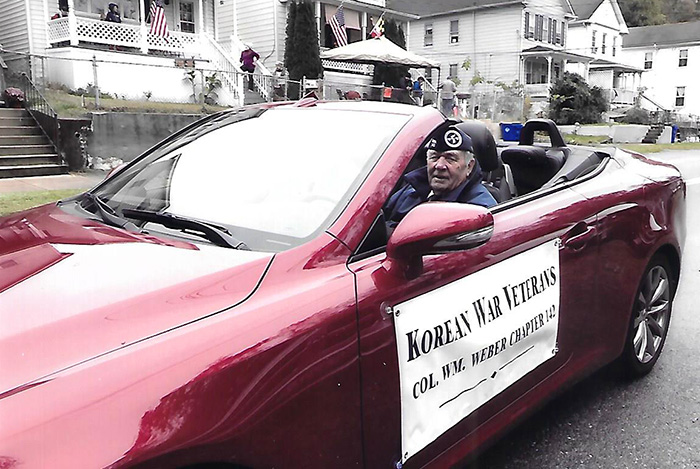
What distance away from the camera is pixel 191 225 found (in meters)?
2.30

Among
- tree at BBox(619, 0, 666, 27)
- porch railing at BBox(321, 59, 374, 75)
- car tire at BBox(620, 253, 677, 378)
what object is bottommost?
car tire at BBox(620, 253, 677, 378)

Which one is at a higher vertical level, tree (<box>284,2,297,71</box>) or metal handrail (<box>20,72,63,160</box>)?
tree (<box>284,2,297,71</box>)

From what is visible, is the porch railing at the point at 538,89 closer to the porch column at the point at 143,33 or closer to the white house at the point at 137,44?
the white house at the point at 137,44

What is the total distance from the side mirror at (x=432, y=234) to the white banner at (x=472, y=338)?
0.45 feet

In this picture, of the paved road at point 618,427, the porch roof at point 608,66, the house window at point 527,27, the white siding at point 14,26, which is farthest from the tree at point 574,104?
the paved road at point 618,427

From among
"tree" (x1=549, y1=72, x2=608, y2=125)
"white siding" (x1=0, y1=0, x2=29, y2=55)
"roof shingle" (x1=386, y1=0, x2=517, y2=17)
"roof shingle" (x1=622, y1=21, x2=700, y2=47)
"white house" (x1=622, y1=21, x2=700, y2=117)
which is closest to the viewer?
"white siding" (x1=0, y1=0, x2=29, y2=55)

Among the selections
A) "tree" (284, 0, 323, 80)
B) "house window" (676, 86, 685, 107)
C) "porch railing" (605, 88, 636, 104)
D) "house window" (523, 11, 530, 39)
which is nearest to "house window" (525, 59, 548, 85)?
"house window" (523, 11, 530, 39)

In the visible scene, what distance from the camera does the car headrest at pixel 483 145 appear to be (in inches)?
129

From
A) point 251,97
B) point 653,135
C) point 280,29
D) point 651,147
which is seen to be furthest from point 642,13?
point 251,97

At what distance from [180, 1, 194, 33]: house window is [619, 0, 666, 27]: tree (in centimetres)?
6056

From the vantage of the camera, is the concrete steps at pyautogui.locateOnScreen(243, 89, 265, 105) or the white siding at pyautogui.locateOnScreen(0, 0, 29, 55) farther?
the white siding at pyautogui.locateOnScreen(0, 0, 29, 55)

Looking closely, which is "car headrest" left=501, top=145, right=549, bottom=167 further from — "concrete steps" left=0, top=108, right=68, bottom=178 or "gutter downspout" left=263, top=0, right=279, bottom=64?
"gutter downspout" left=263, top=0, right=279, bottom=64

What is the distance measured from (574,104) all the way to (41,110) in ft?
73.1

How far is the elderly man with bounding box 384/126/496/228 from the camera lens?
2.75m
